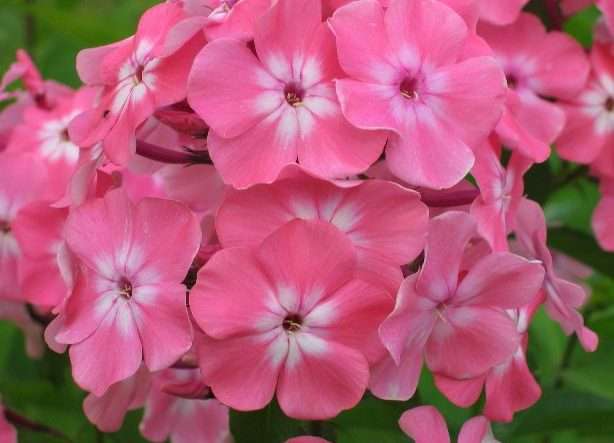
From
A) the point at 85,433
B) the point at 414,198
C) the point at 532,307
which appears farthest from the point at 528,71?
the point at 85,433

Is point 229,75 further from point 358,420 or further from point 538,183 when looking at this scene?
point 538,183

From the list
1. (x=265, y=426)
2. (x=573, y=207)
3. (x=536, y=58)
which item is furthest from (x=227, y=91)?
(x=573, y=207)

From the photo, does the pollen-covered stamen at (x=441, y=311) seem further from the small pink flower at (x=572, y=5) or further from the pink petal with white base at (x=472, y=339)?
the small pink flower at (x=572, y=5)

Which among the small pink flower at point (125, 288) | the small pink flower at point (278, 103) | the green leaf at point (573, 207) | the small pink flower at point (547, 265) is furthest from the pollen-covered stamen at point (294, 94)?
the green leaf at point (573, 207)

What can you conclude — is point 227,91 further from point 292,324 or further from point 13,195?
point 13,195

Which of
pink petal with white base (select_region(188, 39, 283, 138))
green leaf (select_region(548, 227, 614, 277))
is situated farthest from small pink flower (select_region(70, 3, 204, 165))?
green leaf (select_region(548, 227, 614, 277))

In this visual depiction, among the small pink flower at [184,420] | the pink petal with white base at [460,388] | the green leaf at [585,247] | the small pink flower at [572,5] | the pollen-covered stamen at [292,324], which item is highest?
the pollen-covered stamen at [292,324]
